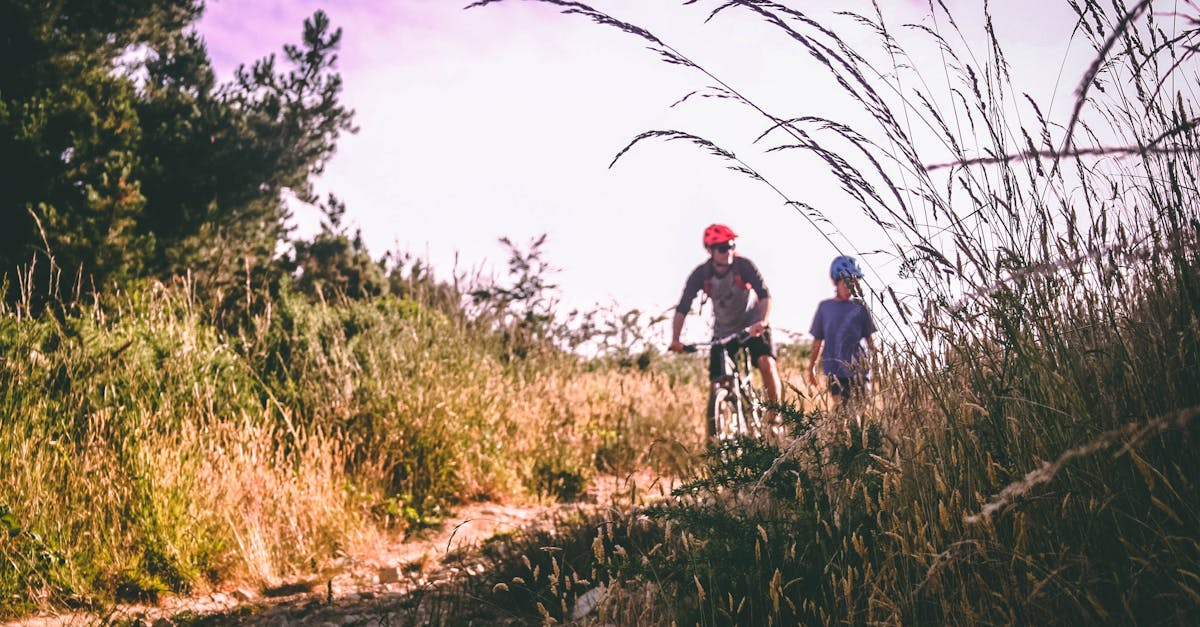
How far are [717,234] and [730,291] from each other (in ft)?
1.85

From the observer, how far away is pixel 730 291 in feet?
22.2

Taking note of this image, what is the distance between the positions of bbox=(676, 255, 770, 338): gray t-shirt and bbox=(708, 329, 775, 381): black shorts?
0.69 ft

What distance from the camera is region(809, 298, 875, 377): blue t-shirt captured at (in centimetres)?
607

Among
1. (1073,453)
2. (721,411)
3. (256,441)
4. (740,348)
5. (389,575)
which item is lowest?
(389,575)

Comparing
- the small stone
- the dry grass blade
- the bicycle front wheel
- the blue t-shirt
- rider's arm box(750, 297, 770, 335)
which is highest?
rider's arm box(750, 297, 770, 335)

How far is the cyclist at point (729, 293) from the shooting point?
6.55 metres

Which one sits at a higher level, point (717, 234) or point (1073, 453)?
point (717, 234)

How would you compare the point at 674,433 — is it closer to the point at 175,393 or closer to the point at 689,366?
the point at 175,393

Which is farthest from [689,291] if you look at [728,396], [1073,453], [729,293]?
[1073,453]

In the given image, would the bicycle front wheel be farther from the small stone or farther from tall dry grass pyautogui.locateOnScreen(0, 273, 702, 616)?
the small stone

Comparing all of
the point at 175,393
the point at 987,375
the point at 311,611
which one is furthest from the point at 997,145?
the point at 175,393

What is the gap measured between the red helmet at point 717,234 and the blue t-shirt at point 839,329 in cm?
109

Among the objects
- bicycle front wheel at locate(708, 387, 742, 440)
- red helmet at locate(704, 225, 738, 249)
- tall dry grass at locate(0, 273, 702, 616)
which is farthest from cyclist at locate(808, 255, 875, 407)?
tall dry grass at locate(0, 273, 702, 616)

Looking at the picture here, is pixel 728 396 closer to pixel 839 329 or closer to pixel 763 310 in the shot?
pixel 763 310
